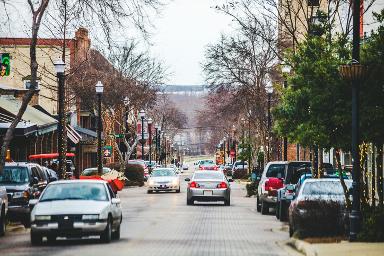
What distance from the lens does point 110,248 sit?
1941 centimetres

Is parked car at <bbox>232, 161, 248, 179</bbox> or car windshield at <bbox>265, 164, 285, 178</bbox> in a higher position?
car windshield at <bbox>265, 164, 285, 178</bbox>

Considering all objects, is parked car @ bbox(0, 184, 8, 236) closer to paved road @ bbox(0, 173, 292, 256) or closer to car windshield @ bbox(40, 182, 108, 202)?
paved road @ bbox(0, 173, 292, 256)

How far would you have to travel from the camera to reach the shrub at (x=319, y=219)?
2133 cm

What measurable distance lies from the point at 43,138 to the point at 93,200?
4438 cm

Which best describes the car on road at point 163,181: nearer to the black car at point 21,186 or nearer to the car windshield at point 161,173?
the car windshield at point 161,173

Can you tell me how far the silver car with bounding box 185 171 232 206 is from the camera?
39469 mm

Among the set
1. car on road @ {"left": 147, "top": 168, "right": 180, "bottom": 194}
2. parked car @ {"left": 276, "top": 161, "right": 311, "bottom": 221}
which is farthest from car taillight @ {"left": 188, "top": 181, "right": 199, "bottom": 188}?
car on road @ {"left": 147, "top": 168, "right": 180, "bottom": 194}

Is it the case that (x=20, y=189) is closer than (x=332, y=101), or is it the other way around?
(x=332, y=101)

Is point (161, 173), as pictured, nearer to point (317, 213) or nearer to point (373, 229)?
point (317, 213)

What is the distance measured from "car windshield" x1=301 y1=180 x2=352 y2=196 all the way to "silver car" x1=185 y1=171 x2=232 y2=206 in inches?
611

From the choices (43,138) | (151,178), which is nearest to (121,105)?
(43,138)

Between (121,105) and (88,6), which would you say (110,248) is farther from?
(121,105)

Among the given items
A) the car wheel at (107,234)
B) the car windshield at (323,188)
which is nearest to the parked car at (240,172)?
the car windshield at (323,188)

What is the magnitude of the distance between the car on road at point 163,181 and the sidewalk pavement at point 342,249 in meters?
35.0
